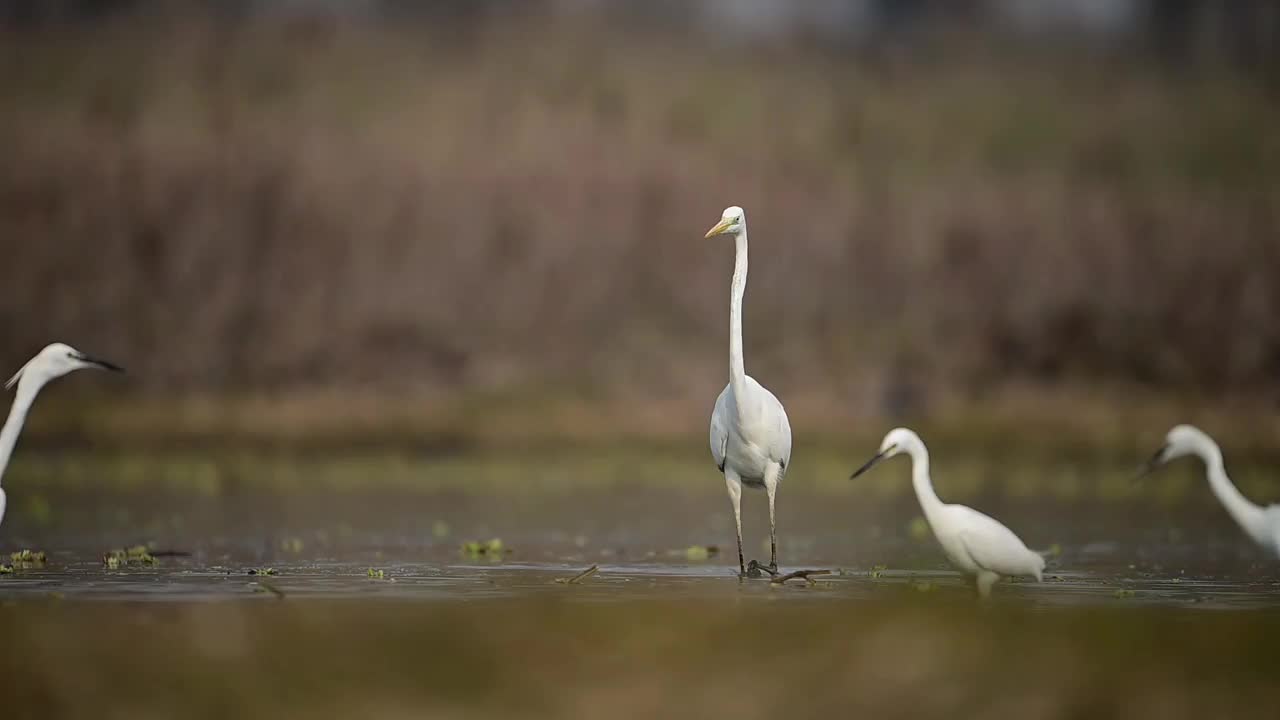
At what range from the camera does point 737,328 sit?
15906 millimetres

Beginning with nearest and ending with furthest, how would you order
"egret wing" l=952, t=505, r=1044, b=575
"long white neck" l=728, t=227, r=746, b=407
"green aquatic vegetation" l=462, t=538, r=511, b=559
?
"egret wing" l=952, t=505, r=1044, b=575 → "long white neck" l=728, t=227, r=746, b=407 → "green aquatic vegetation" l=462, t=538, r=511, b=559

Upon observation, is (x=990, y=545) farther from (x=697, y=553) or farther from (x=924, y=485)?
(x=697, y=553)

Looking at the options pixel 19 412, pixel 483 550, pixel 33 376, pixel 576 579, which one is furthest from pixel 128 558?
pixel 576 579

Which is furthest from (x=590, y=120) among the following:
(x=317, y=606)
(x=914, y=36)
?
(x=317, y=606)

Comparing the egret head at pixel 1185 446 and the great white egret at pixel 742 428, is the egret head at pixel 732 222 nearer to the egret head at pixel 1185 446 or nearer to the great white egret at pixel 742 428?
the great white egret at pixel 742 428

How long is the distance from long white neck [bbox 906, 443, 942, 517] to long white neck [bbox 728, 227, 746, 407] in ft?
4.66

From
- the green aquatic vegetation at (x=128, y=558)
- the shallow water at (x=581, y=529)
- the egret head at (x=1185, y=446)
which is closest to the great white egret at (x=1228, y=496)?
the egret head at (x=1185, y=446)

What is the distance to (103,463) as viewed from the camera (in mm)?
32656

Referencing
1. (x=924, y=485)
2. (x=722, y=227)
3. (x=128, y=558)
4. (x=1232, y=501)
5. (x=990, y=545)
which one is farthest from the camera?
(x=128, y=558)

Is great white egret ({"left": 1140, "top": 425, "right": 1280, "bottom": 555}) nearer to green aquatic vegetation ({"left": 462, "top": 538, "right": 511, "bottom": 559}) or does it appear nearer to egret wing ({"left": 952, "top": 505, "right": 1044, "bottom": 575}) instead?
egret wing ({"left": 952, "top": 505, "right": 1044, "bottom": 575})

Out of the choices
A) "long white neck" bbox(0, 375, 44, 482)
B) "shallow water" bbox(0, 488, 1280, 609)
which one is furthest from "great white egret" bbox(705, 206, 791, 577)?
"long white neck" bbox(0, 375, 44, 482)

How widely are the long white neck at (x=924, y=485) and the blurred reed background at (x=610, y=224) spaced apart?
21.9 m

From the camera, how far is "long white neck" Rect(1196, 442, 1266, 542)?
50.3 feet

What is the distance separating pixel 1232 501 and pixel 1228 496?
12 cm
